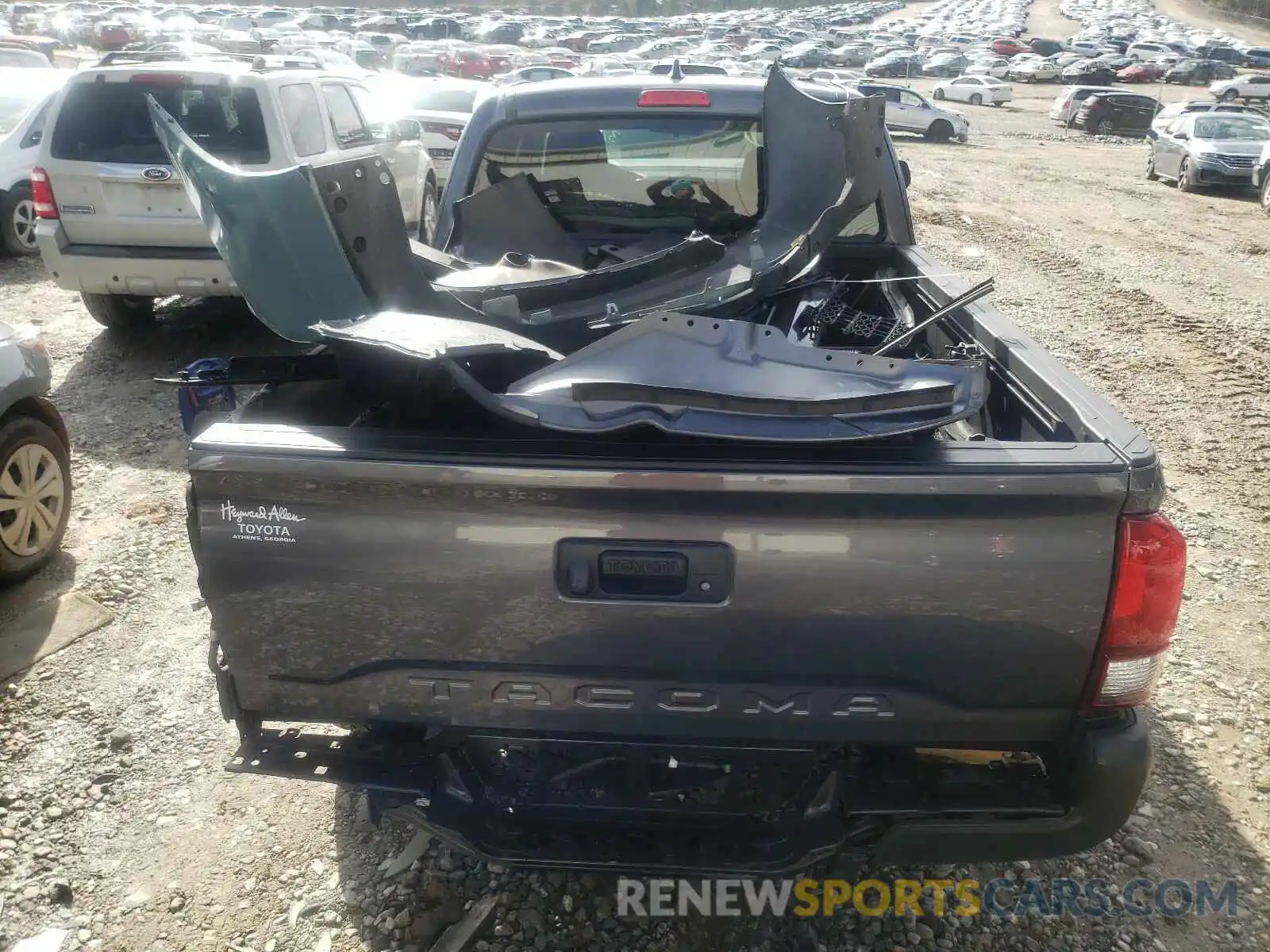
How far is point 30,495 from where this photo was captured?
431 cm

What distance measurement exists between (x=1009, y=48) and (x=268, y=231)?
216 feet

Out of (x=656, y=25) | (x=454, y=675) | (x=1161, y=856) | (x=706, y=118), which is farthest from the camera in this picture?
(x=656, y=25)

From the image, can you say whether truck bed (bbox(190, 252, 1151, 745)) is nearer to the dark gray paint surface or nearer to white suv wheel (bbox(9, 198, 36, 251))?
the dark gray paint surface

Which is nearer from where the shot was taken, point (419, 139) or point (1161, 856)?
point (1161, 856)

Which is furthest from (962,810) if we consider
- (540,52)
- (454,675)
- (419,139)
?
(540,52)

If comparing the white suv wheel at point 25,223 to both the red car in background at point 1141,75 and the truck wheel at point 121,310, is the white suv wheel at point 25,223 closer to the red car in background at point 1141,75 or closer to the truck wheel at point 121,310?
the truck wheel at point 121,310

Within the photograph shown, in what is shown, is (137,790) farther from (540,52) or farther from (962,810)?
(540,52)

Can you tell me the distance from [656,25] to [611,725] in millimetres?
69504

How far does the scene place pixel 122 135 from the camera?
6.91 m

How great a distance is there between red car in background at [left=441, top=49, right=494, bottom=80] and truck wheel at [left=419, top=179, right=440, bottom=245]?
27121mm

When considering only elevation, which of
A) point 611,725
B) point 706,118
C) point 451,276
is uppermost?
point 706,118

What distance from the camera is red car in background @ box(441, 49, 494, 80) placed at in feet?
116

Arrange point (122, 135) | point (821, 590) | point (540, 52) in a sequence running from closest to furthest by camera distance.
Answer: point (821, 590) < point (122, 135) < point (540, 52)

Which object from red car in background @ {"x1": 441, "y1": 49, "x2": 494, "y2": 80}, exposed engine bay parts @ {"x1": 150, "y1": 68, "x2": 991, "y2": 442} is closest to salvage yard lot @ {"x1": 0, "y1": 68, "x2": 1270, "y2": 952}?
exposed engine bay parts @ {"x1": 150, "y1": 68, "x2": 991, "y2": 442}
